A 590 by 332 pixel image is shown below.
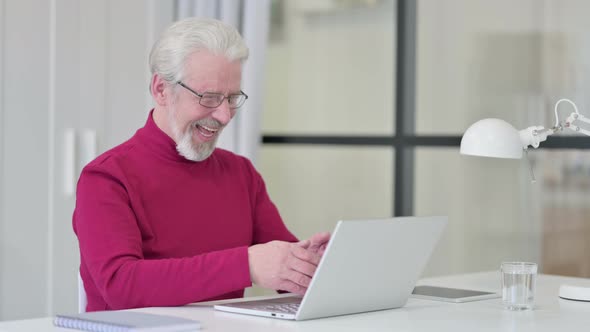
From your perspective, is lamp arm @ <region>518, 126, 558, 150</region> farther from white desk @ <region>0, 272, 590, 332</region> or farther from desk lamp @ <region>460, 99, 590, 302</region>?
white desk @ <region>0, 272, 590, 332</region>

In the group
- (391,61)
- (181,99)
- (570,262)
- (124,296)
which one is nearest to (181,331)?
(124,296)

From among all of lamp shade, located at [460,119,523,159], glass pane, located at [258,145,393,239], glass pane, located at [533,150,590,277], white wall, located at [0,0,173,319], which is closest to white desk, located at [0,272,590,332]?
lamp shade, located at [460,119,523,159]

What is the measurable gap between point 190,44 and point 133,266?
0.60 meters

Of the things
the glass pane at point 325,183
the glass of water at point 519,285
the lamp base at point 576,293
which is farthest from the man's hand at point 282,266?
the glass pane at point 325,183

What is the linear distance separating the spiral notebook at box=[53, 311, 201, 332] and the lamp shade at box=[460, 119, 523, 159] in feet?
2.41

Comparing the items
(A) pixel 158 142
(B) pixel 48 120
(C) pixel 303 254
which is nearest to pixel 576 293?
(C) pixel 303 254

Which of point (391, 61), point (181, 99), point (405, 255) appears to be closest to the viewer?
point (405, 255)

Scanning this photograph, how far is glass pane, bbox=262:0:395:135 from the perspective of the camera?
3.93 metres

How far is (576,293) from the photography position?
7.16 ft

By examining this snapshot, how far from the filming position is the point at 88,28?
3598 mm

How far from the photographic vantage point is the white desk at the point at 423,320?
1715 millimetres

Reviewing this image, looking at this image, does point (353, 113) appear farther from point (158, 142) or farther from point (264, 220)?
point (158, 142)

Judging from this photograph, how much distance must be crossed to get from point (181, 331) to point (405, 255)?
52 cm

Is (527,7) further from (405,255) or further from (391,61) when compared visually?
(405,255)
